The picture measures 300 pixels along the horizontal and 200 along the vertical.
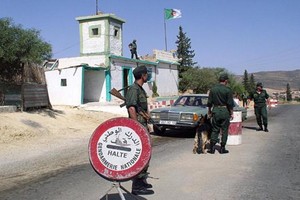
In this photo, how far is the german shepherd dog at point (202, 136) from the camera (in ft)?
28.9

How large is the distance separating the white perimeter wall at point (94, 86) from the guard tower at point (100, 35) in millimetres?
1374

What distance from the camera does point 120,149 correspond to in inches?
167

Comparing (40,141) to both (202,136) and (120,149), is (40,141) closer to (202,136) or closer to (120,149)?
(202,136)

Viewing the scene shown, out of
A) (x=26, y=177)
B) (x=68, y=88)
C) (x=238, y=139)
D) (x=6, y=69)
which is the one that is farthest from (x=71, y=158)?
(x=68, y=88)

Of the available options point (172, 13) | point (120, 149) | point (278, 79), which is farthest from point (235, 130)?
point (278, 79)

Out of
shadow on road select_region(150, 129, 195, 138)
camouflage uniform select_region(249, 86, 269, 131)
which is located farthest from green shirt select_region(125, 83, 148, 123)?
camouflage uniform select_region(249, 86, 269, 131)

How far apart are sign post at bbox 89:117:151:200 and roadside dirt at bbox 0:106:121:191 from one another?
2.58 metres

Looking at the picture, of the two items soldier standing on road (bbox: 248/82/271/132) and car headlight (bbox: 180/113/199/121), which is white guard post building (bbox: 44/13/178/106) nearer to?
car headlight (bbox: 180/113/199/121)

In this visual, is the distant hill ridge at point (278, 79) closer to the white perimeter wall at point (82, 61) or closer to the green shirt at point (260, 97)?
the white perimeter wall at point (82, 61)

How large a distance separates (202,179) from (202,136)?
2.70 meters

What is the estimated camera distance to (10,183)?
6.34 metres

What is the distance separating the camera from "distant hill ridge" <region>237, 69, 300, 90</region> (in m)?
151

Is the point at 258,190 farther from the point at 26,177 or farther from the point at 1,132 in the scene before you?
the point at 1,132

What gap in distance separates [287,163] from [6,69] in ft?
35.8
